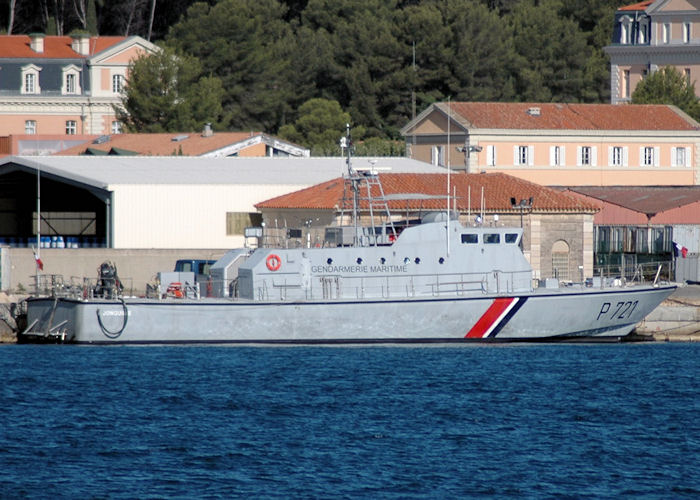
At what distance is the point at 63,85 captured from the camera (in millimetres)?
90750

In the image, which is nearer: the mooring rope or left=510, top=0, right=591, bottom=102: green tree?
the mooring rope

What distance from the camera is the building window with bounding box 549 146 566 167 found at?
69.6 metres

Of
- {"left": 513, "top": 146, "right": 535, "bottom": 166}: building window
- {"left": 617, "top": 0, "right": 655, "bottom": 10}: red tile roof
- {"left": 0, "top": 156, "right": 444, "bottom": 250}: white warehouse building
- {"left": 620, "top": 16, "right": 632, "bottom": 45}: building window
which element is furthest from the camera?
{"left": 617, "top": 0, "right": 655, "bottom": 10}: red tile roof

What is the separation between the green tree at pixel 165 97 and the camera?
80.2 m

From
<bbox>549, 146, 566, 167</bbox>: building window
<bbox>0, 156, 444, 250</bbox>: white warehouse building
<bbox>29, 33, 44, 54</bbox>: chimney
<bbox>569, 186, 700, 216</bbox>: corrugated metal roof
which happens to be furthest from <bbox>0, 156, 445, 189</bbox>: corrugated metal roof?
<bbox>29, 33, 44, 54</bbox>: chimney

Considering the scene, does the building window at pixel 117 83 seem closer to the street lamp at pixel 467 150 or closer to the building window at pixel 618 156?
the street lamp at pixel 467 150

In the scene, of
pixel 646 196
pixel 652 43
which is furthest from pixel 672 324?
pixel 652 43

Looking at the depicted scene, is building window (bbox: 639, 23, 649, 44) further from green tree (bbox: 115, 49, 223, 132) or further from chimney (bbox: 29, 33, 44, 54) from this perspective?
chimney (bbox: 29, 33, 44, 54)

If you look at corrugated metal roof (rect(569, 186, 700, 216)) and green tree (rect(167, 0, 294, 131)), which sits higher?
green tree (rect(167, 0, 294, 131))

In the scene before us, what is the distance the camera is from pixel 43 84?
90625 mm

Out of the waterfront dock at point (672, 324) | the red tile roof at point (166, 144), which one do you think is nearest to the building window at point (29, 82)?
the red tile roof at point (166, 144)

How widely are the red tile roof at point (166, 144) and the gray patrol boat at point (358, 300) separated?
25.4 metres

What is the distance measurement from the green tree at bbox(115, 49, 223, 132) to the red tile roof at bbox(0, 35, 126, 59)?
34.9 ft

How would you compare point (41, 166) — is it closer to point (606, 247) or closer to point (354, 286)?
point (354, 286)
